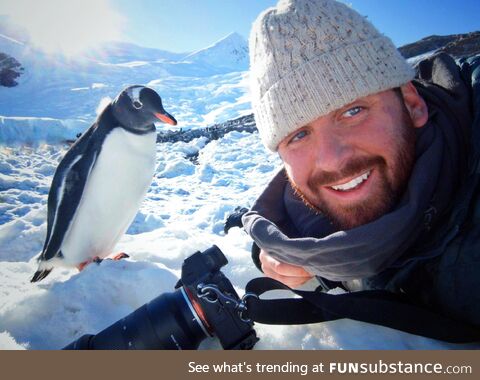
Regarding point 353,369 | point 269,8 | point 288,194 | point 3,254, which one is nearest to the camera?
point 353,369

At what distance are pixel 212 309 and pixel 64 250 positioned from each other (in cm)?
125

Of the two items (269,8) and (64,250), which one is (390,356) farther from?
(64,250)

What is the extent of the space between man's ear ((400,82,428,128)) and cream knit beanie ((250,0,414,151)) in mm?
35

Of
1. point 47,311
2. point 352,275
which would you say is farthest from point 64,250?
point 352,275

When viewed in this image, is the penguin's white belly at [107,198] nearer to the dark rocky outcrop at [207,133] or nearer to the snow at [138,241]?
the snow at [138,241]

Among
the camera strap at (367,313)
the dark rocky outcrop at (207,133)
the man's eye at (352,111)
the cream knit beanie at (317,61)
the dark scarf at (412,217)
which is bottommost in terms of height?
the camera strap at (367,313)

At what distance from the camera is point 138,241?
6.00ft

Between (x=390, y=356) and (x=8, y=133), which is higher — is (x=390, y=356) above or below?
below

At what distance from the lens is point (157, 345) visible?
64 centimetres

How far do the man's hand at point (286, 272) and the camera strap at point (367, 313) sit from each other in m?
0.20

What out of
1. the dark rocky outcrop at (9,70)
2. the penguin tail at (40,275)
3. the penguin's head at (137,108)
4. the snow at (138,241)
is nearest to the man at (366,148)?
the snow at (138,241)

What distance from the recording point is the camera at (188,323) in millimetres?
635

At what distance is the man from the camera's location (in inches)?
23.7

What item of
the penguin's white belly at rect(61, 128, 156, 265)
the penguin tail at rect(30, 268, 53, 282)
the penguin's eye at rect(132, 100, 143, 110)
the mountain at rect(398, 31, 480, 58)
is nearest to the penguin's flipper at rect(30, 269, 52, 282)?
the penguin tail at rect(30, 268, 53, 282)
